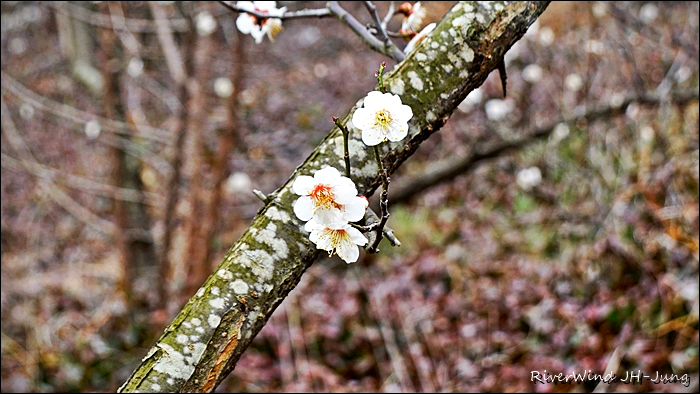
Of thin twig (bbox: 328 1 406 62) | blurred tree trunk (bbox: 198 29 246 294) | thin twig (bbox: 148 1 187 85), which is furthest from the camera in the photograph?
thin twig (bbox: 148 1 187 85)

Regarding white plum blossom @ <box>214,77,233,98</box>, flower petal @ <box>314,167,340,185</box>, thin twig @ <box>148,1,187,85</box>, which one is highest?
white plum blossom @ <box>214,77,233,98</box>

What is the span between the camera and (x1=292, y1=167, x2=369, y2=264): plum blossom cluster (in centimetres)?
100

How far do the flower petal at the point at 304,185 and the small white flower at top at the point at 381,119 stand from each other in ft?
0.42

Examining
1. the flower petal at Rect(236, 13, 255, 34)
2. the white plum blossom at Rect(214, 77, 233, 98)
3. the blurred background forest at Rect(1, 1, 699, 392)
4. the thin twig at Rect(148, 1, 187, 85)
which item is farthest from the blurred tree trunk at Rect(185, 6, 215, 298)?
the white plum blossom at Rect(214, 77, 233, 98)

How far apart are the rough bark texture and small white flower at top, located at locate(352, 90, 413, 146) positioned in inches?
3.4

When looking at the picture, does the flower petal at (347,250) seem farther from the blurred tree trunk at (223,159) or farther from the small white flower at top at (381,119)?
the blurred tree trunk at (223,159)

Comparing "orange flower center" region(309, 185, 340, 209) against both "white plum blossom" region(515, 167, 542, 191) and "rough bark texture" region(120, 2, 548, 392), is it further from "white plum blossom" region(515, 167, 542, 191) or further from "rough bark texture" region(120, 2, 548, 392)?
"white plum blossom" region(515, 167, 542, 191)

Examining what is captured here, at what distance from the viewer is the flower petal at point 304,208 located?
1.04 metres

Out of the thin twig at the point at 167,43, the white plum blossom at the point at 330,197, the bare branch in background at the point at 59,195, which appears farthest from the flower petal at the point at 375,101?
the bare branch in background at the point at 59,195

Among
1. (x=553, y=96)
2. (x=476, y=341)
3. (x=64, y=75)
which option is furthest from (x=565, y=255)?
(x=64, y=75)

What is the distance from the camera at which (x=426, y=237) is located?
4.84 m

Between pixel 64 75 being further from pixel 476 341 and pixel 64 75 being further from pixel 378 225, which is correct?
pixel 378 225

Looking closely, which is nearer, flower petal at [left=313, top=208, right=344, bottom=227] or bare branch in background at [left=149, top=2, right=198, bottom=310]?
flower petal at [left=313, top=208, right=344, bottom=227]

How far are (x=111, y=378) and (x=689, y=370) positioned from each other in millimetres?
3138
